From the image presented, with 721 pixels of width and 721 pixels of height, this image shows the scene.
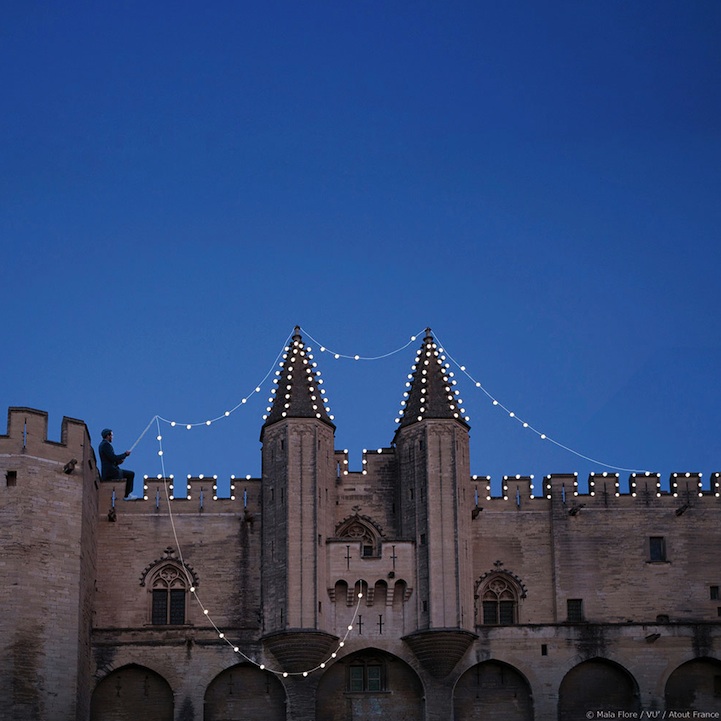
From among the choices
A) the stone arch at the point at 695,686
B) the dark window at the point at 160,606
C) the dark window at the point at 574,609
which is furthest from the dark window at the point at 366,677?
the stone arch at the point at 695,686

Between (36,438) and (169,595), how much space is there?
26.9 feet

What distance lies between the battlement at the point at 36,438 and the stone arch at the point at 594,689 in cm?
1905

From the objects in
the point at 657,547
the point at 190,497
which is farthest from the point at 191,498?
the point at 657,547

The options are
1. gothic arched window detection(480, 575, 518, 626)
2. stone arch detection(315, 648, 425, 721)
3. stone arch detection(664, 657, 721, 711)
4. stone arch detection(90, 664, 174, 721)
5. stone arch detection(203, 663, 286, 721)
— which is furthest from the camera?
gothic arched window detection(480, 575, 518, 626)

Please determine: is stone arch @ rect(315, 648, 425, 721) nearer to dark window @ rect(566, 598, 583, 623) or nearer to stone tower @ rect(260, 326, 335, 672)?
stone tower @ rect(260, 326, 335, 672)

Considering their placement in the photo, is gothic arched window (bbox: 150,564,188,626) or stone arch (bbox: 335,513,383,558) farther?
stone arch (bbox: 335,513,383,558)

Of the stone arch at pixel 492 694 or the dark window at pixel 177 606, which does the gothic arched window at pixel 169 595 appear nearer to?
the dark window at pixel 177 606

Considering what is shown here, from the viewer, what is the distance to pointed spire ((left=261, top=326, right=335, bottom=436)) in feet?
224

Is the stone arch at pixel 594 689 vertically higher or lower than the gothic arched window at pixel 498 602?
lower

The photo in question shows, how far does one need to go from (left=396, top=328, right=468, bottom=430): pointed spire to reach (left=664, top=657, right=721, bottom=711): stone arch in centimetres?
1173

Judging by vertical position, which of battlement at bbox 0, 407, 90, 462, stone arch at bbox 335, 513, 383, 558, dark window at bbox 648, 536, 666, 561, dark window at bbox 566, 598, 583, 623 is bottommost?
dark window at bbox 566, 598, 583, 623

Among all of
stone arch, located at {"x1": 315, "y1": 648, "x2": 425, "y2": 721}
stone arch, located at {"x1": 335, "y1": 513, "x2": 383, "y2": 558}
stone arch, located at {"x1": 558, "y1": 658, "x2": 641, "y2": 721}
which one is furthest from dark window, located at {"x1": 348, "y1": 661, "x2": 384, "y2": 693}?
stone arch, located at {"x1": 558, "y1": 658, "x2": 641, "y2": 721}

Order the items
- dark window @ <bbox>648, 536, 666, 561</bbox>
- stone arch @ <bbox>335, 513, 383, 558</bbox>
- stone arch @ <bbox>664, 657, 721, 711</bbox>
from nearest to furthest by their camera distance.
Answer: stone arch @ <bbox>664, 657, 721, 711</bbox>
stone arch @ <bbox>335, 513, 383, 558</bbox>
dark window @ <bbox>648, 536, 666, 561</bbox>

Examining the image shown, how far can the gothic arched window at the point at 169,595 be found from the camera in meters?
67.9
